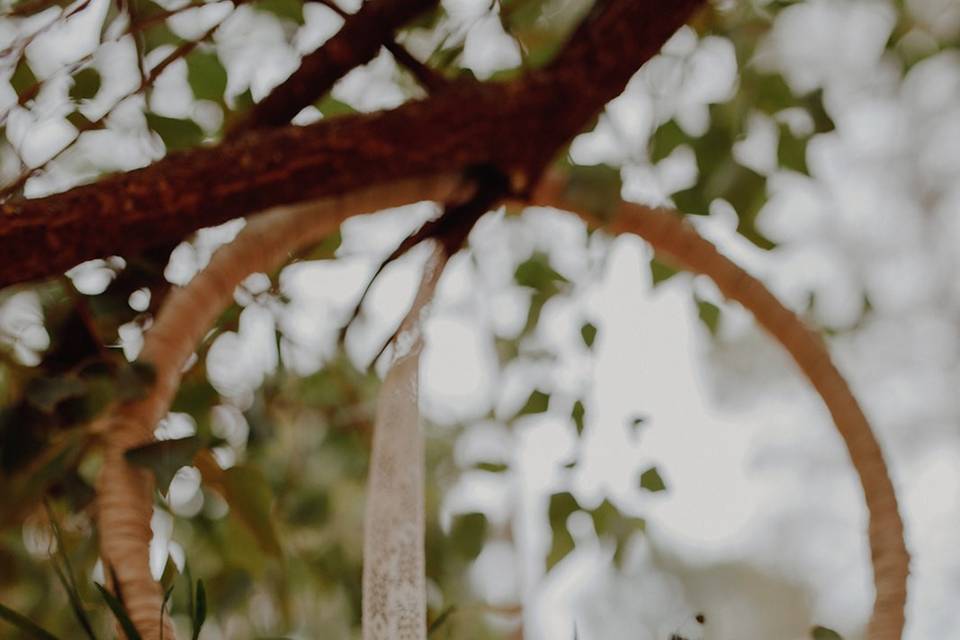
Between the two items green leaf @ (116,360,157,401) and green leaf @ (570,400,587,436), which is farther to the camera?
green leaf @ (570,400,587,436)

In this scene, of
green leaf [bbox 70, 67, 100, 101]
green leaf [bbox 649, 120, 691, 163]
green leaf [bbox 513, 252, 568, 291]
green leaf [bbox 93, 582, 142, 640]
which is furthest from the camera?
green leaf [bbox 513, 252, 568, 291]

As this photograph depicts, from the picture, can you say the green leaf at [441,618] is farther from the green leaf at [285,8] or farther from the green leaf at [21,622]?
the green leaf at [285,8]

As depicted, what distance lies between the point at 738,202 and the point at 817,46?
0.91 metres

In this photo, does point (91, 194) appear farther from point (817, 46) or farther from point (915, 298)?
point (915, 298)

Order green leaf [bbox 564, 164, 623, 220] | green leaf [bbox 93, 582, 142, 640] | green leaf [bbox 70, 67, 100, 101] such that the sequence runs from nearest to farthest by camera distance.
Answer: green leaf [bbox 93, 582, 142, 640], green leaf [bbox 564, 164, 623, 220], green leaf [bbox 70, 67, 100, 101]

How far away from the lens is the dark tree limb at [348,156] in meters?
0.50

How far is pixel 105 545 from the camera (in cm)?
49

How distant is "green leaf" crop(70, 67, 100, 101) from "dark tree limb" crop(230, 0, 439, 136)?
0.45 feet

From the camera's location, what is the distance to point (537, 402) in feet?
2.90

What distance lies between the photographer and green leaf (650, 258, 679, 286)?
2.79 ft

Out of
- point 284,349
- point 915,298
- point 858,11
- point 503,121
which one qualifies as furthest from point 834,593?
point 503,121

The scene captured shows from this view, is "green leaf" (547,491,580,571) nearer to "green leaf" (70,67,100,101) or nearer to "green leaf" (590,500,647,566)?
"green leaf" (590,500,647,566)

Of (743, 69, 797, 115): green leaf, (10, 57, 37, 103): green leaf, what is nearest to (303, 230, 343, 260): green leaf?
(10, 57, 37, 103): green leaf

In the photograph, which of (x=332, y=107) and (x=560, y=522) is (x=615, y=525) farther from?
(x=332, y=107)
